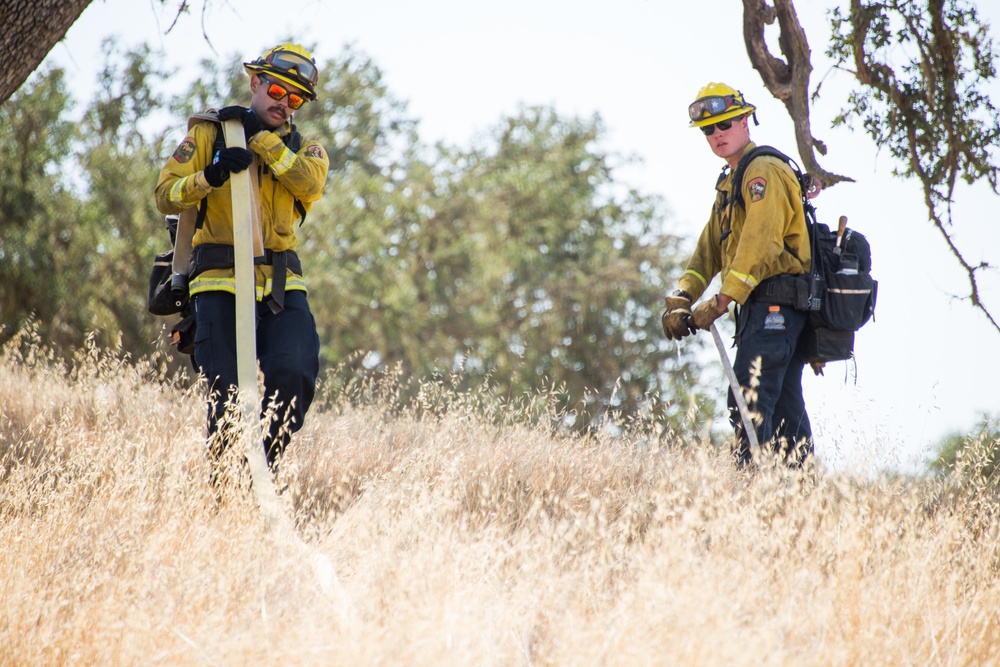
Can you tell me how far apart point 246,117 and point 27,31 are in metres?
0.87

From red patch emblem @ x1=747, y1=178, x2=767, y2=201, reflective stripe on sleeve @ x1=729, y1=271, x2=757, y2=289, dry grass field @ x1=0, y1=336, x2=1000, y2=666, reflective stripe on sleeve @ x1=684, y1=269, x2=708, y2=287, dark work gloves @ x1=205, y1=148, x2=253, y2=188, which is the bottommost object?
dry grass field @ x1=0, y1=336, x2=1000, y2=666

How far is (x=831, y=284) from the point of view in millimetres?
4605

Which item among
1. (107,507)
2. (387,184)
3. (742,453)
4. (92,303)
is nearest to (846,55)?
(742,453)

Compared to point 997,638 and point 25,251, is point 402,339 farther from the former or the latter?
point 997,638

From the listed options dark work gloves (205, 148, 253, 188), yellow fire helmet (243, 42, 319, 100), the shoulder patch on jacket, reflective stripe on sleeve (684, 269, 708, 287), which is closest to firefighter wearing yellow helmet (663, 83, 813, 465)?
reflective stripe on sleeve (684, 269, 708, 287)

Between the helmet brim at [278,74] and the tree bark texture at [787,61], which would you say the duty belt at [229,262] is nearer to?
the helmet brim at [278,74]

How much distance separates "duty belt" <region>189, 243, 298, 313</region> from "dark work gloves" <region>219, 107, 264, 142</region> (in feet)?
1.62

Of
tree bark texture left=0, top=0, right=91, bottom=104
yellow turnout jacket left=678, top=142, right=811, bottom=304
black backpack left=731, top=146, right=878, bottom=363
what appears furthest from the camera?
black backpack left=731, top=146, right=878, bottom=363

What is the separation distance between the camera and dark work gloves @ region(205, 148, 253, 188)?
3.78 metres

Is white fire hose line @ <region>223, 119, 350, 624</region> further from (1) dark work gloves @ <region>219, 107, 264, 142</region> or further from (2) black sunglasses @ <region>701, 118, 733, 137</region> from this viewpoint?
(2) black sunglasses @ <region>701, 118, 733, 137</region>

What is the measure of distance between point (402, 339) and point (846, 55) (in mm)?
12735

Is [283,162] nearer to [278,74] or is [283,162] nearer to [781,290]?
[278,74]

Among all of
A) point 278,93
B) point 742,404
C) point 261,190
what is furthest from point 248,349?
point 742,404

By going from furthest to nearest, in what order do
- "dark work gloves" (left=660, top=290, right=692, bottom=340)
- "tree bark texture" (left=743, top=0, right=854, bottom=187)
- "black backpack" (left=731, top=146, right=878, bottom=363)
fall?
"tree bark texture" (left=743, top=0, right=854, bottom=187) < "dark work gloves" (left=660, top=290, right=692, bottom=340) < "black backpack" (left=731, top=146, right=878, bottom=363)
